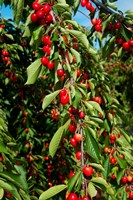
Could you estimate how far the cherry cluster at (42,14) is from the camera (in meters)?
1.64

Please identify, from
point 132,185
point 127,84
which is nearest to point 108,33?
point 132,185

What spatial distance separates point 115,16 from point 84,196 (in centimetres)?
113

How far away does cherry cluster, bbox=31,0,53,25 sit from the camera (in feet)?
5.38

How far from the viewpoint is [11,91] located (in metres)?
4.14

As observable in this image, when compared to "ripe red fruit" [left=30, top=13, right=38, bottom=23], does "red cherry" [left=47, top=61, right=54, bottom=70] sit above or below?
below

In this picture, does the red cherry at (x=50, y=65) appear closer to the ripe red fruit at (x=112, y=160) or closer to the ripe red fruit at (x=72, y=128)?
the ripe red fruit at (x=72, y=128)

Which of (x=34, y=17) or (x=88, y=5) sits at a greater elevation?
(x=34, y=17)

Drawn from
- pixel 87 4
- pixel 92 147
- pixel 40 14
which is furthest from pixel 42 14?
pixel 92 147

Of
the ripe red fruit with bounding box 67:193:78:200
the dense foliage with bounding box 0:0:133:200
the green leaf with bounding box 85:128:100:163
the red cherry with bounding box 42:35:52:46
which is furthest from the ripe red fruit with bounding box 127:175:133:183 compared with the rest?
the red cherry with bounding box 42:35:52:46

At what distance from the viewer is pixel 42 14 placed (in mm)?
1647


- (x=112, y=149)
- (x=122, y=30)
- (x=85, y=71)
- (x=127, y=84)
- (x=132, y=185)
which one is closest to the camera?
(x=122, y=30)

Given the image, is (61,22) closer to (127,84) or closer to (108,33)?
(108,33)

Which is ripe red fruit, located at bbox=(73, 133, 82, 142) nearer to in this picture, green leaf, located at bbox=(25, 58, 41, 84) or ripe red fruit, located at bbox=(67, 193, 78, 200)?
ripe red fruit, located at bbox=(67, 193, 78, 200)

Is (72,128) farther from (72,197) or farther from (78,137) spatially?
(72,197)
